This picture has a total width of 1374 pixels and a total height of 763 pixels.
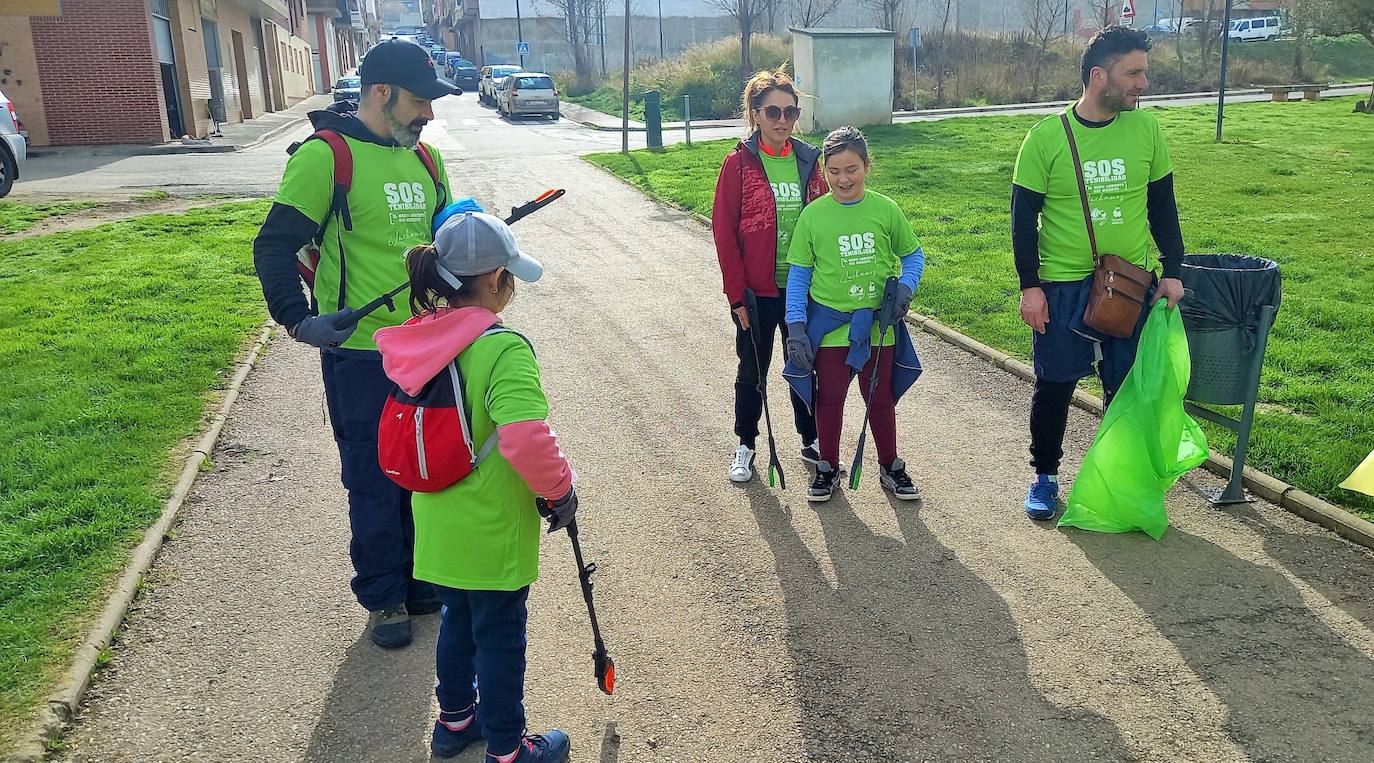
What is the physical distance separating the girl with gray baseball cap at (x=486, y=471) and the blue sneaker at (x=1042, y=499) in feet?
9.03

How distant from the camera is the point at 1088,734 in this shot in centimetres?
329

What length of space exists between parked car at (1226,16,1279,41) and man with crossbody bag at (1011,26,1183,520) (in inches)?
2195

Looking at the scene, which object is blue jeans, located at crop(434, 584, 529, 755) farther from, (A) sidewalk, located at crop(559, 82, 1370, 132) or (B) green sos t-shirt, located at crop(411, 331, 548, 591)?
(A) sidewalk, located at crop(559, 82, 1370, 132)

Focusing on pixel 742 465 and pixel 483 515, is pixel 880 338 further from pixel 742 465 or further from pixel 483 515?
pixel 483 515

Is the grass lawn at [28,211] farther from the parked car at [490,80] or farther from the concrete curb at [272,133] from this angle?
the parked car at [490,80]

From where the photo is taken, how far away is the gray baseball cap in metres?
2.84

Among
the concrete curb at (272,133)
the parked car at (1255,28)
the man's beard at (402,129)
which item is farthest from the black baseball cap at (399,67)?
the parked car at (1255,28)

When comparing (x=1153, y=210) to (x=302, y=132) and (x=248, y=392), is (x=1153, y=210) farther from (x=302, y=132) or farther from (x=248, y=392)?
(x=302, y=132)

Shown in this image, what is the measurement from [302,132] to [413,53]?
101 feet

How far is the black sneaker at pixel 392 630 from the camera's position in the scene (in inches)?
155

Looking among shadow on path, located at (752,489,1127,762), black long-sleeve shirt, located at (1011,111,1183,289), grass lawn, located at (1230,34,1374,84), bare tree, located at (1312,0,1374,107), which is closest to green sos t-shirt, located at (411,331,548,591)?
shadow on path, located at (752,489,1127,762)

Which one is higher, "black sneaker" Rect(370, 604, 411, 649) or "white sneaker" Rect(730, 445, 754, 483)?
"white sneaker" Rect(730, 445, 754, 483)

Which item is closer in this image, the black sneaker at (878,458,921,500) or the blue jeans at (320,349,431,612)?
the blue jeans at (320,349,431,612)

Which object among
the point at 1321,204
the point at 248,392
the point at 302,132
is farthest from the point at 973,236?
the point at 302,132
